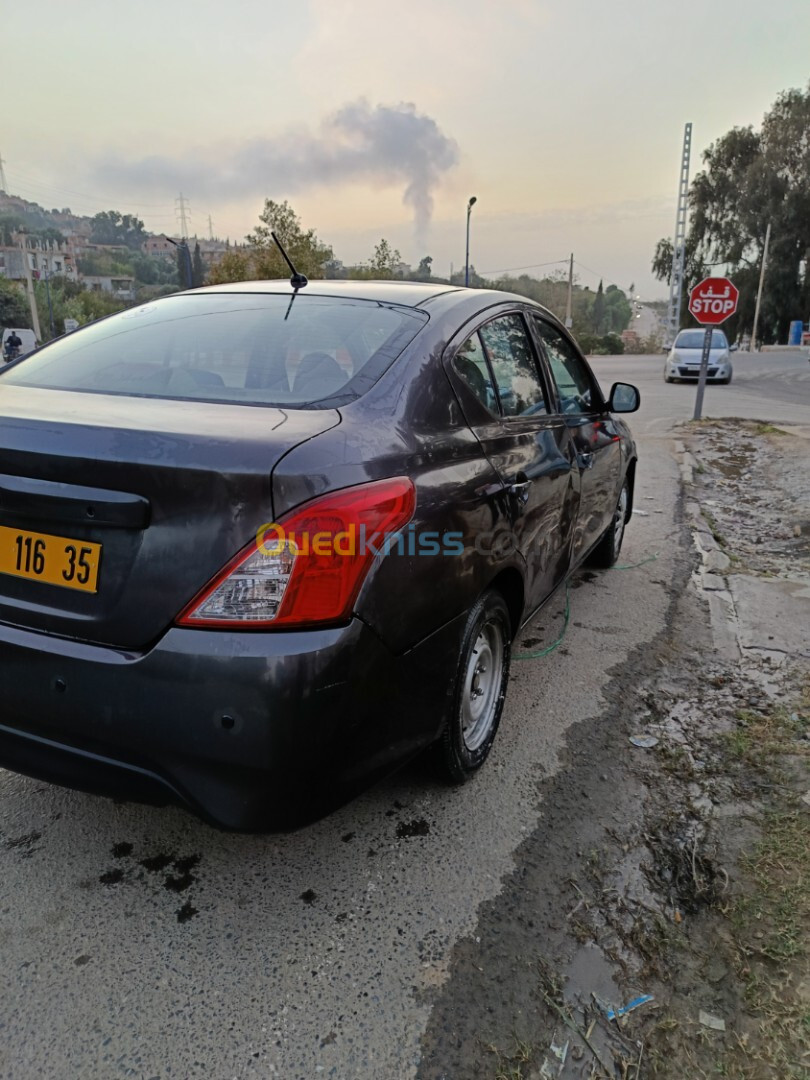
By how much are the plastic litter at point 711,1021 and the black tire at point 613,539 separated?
315cm

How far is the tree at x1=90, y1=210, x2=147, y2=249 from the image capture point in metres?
146

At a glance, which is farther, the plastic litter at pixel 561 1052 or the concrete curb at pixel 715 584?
the concrete curb at pixel 715 584

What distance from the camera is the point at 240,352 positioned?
241cm

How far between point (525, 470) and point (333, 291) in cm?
102

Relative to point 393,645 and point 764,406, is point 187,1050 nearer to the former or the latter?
point 393,645

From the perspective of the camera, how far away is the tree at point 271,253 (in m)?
33.8

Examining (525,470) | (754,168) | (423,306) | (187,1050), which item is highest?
(754,168)

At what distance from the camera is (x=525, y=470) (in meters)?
2.71

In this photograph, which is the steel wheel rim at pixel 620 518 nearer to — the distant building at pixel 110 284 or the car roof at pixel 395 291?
the car roof at pixel 395 291

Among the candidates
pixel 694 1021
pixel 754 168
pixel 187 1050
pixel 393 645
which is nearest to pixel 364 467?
pixel 393 645

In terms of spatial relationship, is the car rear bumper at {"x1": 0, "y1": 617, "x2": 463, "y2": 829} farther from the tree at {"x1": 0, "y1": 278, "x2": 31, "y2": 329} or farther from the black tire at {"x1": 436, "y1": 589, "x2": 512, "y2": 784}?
the tree at {"x1": 0, "y1": 278, "x2": 31, "y2": 329}

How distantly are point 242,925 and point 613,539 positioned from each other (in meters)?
3.69

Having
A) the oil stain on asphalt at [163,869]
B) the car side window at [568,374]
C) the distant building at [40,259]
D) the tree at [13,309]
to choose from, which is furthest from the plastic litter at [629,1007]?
the distant building at [40,259]

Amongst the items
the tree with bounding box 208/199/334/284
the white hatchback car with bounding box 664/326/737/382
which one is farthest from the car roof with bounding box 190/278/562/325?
the tree with bounding box 208/199/334/284
